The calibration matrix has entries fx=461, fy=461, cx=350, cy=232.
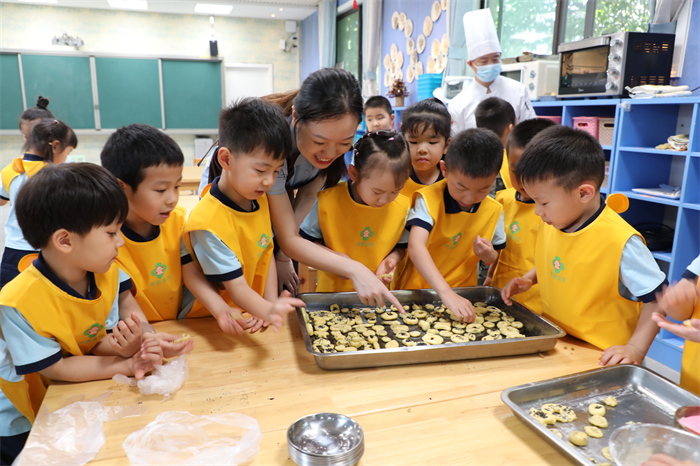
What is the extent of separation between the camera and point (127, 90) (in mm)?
8492

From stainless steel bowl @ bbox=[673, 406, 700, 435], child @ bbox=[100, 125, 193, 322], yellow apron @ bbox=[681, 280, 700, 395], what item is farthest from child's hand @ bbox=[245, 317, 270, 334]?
yellow apron @ bbox=[681, 280, 700, 395]

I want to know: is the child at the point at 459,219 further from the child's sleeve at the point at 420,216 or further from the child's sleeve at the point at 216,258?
the child's sleeve at the point at 216,258

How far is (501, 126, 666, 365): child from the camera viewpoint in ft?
4.06

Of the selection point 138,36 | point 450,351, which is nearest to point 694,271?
point 450,351

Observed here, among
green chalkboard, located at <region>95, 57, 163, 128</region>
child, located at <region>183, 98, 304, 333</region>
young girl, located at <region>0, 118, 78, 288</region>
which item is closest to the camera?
child, located at <region>183, 98, 304, 333</region>

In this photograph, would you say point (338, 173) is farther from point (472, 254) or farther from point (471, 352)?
point (471, 352)

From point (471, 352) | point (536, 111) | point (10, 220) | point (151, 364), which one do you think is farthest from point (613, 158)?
point (10, 220)

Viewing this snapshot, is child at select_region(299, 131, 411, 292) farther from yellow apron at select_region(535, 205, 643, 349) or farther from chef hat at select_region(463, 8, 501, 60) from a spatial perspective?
chef hat at select_region(463, 8, 501, 60)

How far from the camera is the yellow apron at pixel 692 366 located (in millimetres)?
1114

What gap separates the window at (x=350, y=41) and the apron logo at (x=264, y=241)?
21.1 ft

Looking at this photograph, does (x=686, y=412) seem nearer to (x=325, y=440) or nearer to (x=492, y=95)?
(x=325, y=440)

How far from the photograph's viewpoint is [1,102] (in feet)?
26.1

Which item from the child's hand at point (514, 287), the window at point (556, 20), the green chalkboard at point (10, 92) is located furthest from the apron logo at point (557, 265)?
the green chalkboard at point (10, 92)

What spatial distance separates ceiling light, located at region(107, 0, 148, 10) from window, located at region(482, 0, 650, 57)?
20.3 feet
